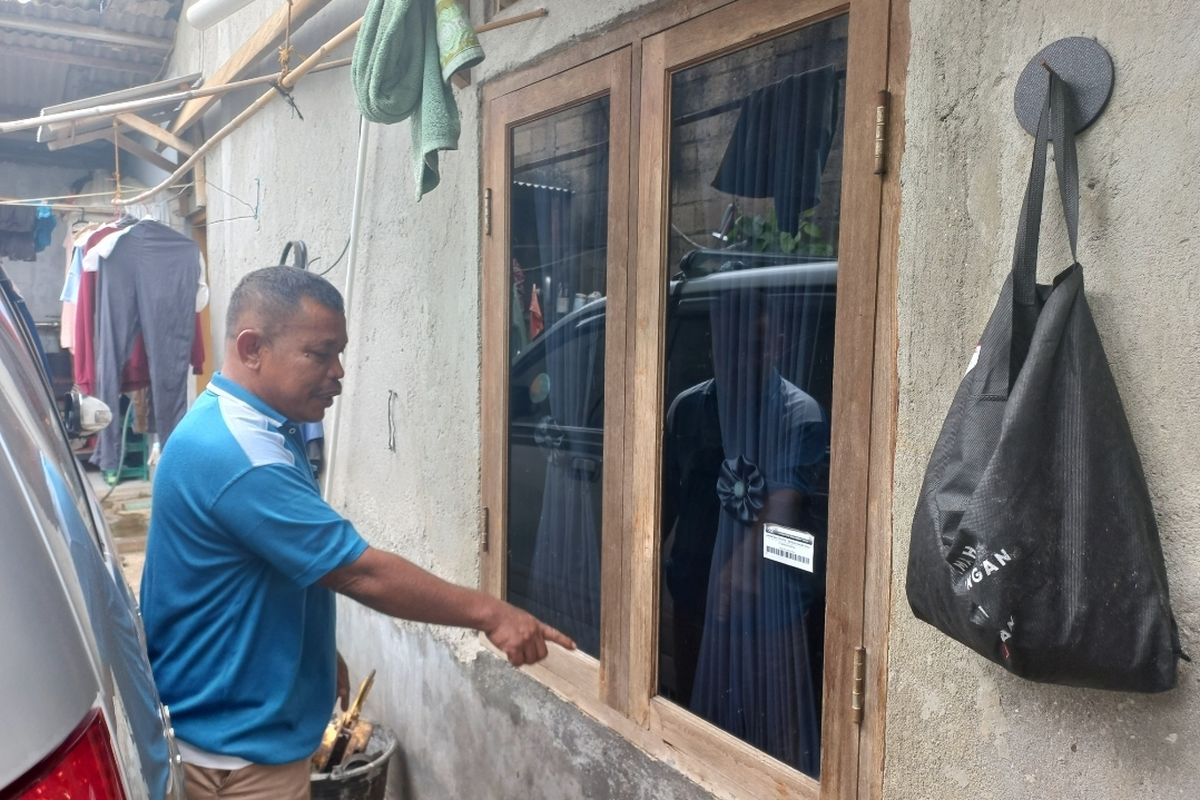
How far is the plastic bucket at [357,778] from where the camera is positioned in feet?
11.2

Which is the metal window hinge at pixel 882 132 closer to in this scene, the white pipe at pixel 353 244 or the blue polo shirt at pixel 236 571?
the blue polo shirt at pixel 236 571

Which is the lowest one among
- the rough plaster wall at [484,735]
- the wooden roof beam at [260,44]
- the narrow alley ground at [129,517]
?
the narrow alley ground at [129,517]

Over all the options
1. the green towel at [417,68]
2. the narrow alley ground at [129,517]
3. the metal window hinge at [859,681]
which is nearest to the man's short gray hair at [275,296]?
the green towel at [417,68]

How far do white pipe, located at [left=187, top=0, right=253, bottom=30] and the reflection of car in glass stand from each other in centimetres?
189

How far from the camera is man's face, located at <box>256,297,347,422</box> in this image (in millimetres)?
2285

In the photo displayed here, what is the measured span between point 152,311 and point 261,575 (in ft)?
15.5

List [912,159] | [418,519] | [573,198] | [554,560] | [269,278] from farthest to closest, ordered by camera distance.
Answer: [418,519]
[554,560]
[573,198]
[269,278]
[912,159]

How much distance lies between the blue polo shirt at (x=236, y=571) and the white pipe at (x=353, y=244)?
1.87m

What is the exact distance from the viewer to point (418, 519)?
154 inches

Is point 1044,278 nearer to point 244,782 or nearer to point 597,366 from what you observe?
point 597,366

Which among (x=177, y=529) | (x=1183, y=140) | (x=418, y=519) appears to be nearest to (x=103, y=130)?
(x=418, y=519)

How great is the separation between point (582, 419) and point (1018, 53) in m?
1.74

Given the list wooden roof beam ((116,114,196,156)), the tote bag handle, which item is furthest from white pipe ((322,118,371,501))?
wooden roof beam ((116,114,196,156))

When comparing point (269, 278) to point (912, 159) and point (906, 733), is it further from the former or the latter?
point (906, 733)
